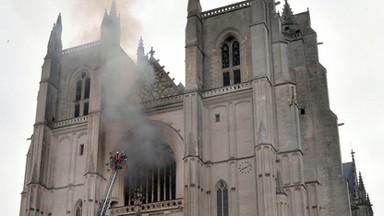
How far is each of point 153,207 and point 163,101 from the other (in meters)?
6.91

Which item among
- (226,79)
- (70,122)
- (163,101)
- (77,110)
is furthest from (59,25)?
(226,79)

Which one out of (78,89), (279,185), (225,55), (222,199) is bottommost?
(222,199)

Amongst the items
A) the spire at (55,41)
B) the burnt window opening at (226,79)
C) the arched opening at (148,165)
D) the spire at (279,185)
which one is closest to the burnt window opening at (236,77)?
the burnt window opening at (226,79)

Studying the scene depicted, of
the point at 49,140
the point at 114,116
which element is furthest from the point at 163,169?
the point at 49,140

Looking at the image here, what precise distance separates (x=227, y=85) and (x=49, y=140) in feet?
39.6

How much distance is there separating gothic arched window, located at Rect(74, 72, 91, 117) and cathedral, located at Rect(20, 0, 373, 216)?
2.9 inches

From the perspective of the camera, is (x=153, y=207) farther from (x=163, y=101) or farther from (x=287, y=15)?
(x=287, y=15)

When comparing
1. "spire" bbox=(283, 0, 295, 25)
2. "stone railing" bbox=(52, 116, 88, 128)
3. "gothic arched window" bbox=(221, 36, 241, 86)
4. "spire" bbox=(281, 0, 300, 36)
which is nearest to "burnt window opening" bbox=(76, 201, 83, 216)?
"stone railing" bbox=(52, 116, 88, 128)

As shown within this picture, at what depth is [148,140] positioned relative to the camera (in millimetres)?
37500

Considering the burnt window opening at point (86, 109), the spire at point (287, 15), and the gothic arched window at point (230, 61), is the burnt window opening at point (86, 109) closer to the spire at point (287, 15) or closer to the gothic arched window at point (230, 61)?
the gothic arched window at point (230, 61)

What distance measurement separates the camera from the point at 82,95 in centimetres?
4094

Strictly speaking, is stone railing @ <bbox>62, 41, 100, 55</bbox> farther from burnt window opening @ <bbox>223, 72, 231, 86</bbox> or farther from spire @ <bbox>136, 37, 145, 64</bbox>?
burnt window opening @ <bbox>223, 72, 231, 86</bbox>

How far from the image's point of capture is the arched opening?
35.9 metres

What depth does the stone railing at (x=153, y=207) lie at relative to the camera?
3362 centimetres
